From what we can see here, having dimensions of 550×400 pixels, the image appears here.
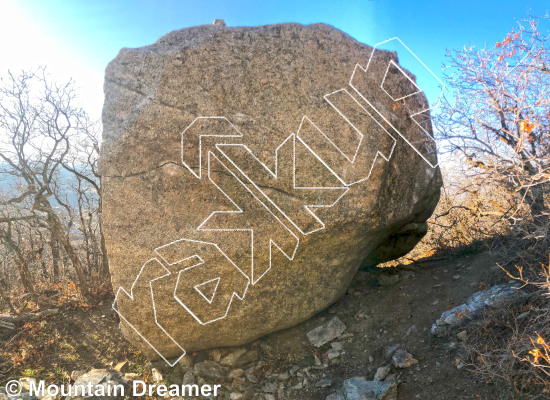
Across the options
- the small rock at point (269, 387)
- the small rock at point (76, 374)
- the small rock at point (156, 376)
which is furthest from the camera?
the small rock at point (76, 374)

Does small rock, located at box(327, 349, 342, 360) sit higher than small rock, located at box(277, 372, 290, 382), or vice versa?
small rock, located at box(327, 349, 342, 360)

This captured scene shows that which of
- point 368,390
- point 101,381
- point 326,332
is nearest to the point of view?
point 368,390

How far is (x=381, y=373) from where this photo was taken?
3.03m

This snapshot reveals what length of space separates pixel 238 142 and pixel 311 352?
2.09m

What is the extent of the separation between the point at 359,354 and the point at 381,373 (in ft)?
1.44

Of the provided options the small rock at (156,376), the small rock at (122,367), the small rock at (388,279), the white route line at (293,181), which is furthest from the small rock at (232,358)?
the small rock at (388,279)

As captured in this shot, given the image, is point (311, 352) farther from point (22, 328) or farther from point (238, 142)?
point (22, 328)

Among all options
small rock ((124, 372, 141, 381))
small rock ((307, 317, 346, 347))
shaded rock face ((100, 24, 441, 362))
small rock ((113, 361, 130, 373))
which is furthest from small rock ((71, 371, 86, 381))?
small rock ((307, 317, 346, 347))

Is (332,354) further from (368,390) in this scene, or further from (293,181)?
(293,181)

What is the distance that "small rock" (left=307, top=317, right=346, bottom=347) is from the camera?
369 cm

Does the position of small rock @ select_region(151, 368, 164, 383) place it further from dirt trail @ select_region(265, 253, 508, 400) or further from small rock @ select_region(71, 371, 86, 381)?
dirt trail @ select_region(265, 253, 508, 400)

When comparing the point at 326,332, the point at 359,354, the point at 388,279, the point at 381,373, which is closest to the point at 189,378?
the point at 326,332

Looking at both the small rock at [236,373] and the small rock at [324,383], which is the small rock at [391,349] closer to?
the small rock at [324,383]

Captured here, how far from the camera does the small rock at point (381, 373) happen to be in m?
3.00
